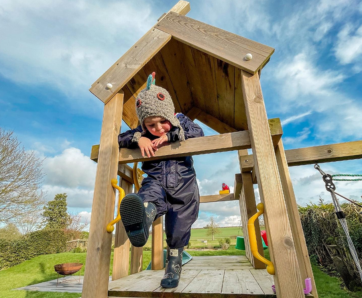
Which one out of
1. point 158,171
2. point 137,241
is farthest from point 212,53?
point 137,241

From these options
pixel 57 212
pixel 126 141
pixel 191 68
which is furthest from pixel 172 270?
pixel 57 212

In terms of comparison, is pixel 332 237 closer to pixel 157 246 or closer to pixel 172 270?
pixel 157 246

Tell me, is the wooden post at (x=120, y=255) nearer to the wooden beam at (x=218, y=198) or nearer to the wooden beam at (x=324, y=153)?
the wooden beam at (x=324, y=153)

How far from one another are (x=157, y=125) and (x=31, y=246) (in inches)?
534

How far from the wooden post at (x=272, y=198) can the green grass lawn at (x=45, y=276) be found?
3.53 metres

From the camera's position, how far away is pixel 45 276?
30.4ft

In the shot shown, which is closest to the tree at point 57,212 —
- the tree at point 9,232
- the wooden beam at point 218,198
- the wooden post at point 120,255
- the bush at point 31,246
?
the bush at point 31,246

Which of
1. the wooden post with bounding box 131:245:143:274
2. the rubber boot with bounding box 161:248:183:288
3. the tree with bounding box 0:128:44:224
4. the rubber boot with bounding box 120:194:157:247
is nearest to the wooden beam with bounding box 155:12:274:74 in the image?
the rubber boot with bounding box 120:194:157:247

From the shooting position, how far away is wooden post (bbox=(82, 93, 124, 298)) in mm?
1177

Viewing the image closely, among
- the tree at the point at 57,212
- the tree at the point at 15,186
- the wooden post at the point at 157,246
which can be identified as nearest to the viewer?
the wooden post at the point at 157,246

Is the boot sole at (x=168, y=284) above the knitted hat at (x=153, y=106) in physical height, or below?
below

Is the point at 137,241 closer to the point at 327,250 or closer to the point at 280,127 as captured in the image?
the point at 280,127

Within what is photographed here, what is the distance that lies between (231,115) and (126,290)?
85.0 inches

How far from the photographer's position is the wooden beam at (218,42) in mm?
1420
